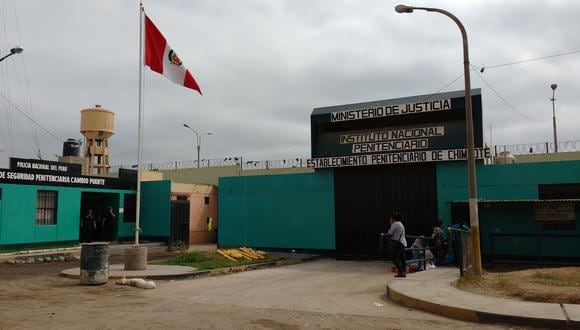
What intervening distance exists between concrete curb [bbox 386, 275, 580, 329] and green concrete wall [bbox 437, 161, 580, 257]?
8.28 metres

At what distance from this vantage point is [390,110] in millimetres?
20766

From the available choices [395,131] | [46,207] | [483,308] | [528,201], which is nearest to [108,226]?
[46,207]

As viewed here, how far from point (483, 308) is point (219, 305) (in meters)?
Answer: 4.98

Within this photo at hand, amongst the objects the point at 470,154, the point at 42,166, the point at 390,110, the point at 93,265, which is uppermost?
the point at 390,110

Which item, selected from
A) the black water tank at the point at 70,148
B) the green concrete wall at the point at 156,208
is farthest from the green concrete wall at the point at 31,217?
the black water tank at the point at 70,148

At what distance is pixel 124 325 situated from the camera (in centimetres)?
810

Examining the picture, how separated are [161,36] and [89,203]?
1669 centimetres

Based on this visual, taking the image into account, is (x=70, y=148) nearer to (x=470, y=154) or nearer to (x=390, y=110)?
(x=390, y=110)

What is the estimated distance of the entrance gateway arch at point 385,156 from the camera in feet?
65.4

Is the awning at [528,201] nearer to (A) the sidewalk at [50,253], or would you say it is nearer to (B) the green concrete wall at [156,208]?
(A) the sidewalk at [50,253]

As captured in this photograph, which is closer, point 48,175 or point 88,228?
point 48,175

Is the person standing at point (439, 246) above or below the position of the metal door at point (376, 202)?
below

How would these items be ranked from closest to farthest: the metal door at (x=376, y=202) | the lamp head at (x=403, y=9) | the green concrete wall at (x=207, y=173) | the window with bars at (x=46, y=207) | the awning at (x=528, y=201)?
the lamp head at (x=403, y=9)
the awning at (x=528, y=201)
the metal door at (x=376, y=202)
the window with bars at (x=46, y=207)
the green concrete wall at (x=207, y=173)

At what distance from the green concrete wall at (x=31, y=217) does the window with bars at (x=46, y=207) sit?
200mm
